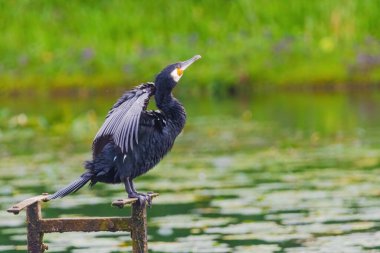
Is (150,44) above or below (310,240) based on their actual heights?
above

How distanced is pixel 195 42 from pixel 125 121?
24.6 metres

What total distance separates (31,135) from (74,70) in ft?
34.7

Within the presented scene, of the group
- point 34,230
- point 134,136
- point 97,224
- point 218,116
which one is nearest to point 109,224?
point 97,224

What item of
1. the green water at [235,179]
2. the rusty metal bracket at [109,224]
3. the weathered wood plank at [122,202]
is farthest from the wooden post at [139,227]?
the green water at [235,179]

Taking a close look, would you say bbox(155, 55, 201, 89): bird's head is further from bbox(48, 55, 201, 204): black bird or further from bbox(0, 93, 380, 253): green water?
bbox(0, 93, 380, 253): green water

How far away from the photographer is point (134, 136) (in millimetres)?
9359

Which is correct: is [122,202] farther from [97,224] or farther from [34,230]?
[34,230]

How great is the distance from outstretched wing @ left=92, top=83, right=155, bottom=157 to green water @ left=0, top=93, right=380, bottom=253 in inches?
80.1

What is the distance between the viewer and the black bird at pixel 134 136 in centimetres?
941

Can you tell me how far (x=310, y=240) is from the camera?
11.6 m

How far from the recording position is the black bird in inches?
371

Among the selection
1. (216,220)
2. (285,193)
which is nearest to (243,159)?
(285,193)

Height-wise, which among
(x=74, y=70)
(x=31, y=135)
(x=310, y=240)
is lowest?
(x=310, y=240)

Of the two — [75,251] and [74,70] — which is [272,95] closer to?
[74,70]
